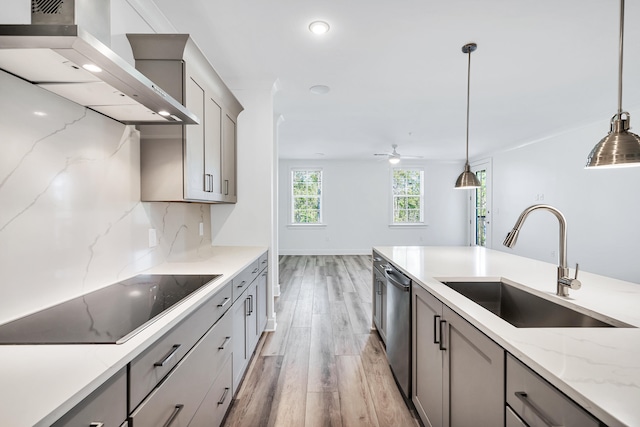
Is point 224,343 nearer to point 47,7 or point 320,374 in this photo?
point 320,374

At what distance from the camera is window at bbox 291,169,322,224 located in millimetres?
8109

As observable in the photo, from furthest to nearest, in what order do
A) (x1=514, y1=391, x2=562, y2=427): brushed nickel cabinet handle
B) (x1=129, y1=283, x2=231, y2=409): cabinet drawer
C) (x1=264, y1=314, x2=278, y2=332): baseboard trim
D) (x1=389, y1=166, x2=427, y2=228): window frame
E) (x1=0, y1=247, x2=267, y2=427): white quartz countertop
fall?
(x1=389, y1=166, x2=427, y2=228): window frame, (x1=264, y1=314, x2=278, y2=332): baseboard trim, (x1=129, y1=283, x2=231, y2=409): cabinet drawer, (x1=514, y1=391, x2=562, y2=427): brushed nickel cabinet handle, (x1=0, y1=247, x2=267, y2=427): white quartz countertop

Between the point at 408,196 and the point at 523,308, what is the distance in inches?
276

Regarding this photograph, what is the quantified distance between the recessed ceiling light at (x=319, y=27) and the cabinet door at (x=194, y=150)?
91cm

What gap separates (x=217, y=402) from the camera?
5.18 ft

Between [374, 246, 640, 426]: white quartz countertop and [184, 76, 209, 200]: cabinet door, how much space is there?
1492 millimetres

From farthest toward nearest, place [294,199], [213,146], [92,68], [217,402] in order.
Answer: [294,199] < [213,146] < [217,402] < [92,68]

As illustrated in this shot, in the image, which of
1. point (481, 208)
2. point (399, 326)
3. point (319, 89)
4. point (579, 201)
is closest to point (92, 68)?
point (399, 326)

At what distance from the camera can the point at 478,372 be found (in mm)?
1075

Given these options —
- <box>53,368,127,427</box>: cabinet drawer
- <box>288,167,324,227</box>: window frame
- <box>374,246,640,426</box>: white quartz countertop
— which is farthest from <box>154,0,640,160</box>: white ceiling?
<box>288,167,324,227</box>: window frame

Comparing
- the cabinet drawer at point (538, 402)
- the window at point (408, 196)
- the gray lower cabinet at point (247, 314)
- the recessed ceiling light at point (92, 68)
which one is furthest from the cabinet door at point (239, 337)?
the window at point (408, 196)

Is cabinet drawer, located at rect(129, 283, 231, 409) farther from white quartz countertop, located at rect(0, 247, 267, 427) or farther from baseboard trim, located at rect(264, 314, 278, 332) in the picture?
baseboard trim, located at rect(264, 314, 278, 332)

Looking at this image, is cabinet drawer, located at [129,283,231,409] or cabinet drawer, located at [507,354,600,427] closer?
cabinet drawer, located at [507,354,600,427]

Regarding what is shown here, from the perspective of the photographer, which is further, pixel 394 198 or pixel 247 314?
pixel 394 198
